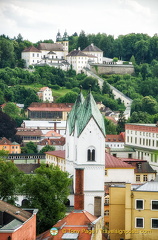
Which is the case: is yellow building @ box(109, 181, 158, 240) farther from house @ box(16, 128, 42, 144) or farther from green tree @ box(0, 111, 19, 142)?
house @ box(16, 128, 42, 144)

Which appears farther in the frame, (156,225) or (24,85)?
(24,85)

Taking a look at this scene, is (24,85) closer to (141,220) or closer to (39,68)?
(39,68)

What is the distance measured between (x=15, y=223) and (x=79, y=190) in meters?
11.6

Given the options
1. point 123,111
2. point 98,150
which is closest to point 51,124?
point 123,111

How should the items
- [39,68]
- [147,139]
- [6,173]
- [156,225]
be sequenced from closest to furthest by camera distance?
[156,225] < [6,173] < [147,139] < [39,68]

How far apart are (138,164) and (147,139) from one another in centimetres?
1907

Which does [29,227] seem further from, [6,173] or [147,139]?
[147,139]

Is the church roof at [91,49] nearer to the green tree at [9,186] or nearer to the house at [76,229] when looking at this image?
the green tree at [9,186]

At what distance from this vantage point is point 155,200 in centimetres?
5650

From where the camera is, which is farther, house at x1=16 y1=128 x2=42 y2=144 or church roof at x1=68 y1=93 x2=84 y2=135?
house at x1=16 y1=128 x2=42 y2=144

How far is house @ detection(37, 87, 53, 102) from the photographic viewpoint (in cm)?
16800

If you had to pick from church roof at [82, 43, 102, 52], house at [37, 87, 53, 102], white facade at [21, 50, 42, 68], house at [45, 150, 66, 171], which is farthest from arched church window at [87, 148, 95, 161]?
church roof at [82, 43, 102, 52]

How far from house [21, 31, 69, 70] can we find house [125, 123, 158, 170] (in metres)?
76.7

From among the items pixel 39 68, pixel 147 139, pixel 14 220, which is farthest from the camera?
pixel 39 68
